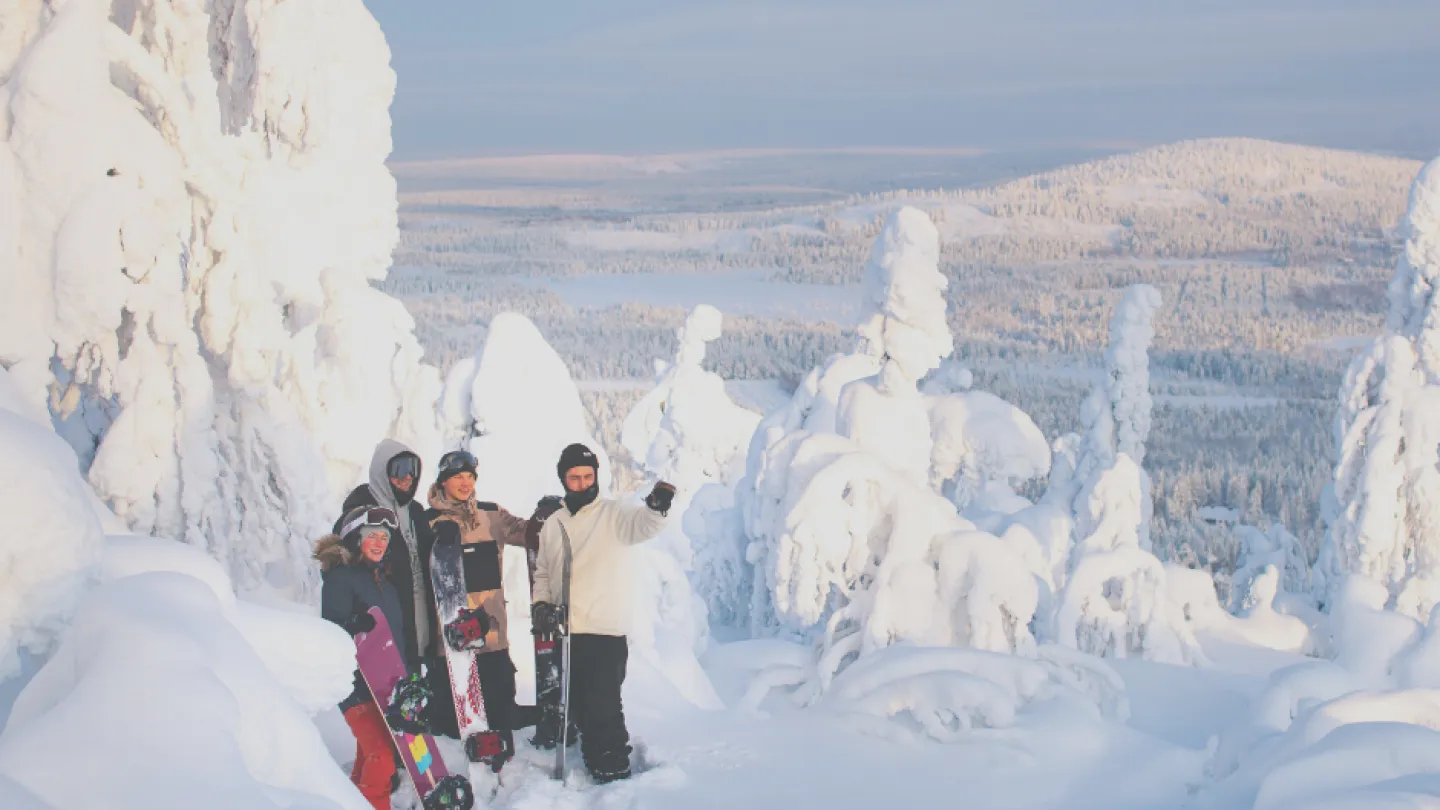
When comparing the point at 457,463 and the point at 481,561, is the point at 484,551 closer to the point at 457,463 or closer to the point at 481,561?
the point at 481,561

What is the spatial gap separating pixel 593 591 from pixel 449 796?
1260mm

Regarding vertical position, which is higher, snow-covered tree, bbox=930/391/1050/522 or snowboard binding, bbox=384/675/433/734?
snowboard binding, bbox=384/675/433/734

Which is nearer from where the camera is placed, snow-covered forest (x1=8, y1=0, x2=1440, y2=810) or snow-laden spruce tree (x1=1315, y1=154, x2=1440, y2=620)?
snow-covered forest (x1=8, y1=0, x2=1440, y2=810)

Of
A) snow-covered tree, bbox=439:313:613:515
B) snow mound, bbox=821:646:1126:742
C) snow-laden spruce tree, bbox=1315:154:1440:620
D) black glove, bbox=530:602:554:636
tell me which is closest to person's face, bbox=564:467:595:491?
black glove, bbox=530:602:554:636

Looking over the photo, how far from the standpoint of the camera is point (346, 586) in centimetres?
584

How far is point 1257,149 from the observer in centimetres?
10931

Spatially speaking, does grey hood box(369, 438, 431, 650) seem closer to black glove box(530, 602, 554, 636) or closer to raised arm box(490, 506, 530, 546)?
raised arm box(490, 506, 530, 546)

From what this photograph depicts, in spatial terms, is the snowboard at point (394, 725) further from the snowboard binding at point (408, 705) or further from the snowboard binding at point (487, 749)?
the snowboard binding at point (487, 749)

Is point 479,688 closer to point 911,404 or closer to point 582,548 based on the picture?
point 582,548

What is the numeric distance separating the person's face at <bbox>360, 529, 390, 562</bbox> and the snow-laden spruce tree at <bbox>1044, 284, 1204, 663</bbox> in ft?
34.2

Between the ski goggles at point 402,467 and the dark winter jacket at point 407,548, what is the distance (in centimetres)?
3

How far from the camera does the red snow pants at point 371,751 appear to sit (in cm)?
590

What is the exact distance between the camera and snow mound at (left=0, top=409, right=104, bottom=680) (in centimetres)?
399

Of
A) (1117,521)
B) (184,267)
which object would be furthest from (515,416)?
(1117,521)
